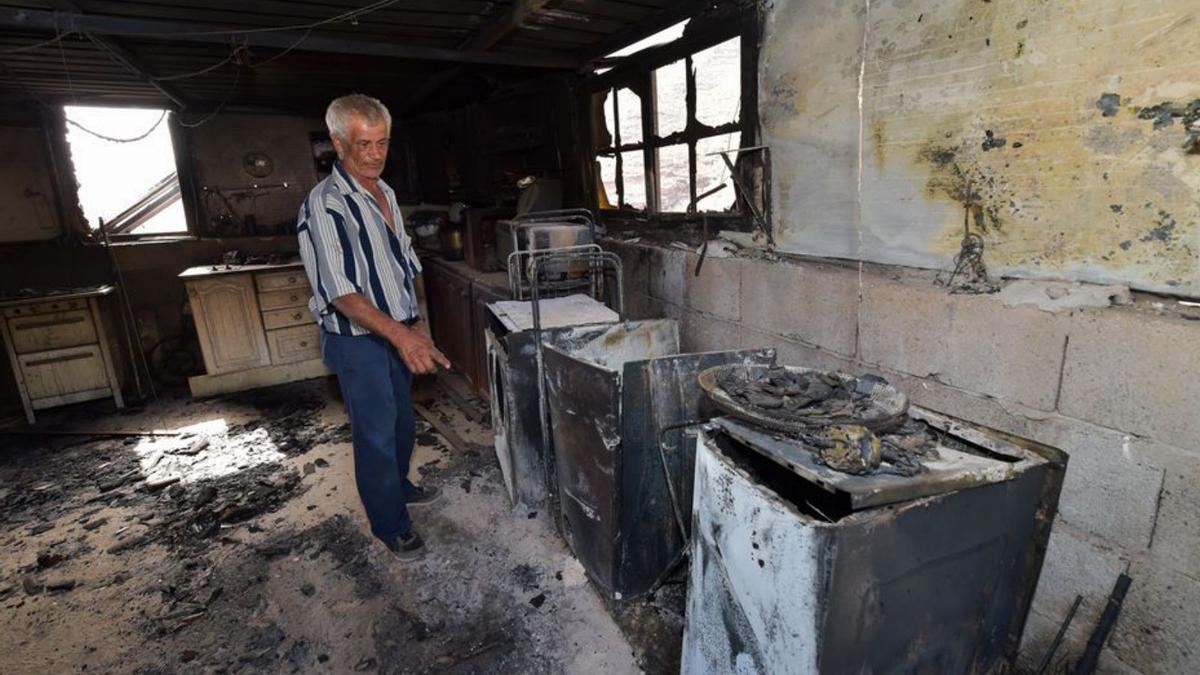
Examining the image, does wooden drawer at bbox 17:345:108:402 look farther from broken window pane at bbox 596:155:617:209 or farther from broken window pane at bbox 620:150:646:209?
broken window pane at bbox 620:150:646:209

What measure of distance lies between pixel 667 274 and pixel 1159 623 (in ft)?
8.05

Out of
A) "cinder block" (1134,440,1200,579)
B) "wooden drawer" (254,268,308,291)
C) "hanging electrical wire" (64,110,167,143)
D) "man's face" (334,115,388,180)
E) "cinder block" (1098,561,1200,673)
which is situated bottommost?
"cinder block" (1098,561,1200,673)

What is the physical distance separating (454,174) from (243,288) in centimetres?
248

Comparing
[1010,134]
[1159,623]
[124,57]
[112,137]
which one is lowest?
[1159,623]

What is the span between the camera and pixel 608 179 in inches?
165

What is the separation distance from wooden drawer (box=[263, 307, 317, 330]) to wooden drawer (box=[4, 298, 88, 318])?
52.3 inches

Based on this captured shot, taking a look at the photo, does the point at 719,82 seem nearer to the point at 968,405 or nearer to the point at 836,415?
the point at 968,405

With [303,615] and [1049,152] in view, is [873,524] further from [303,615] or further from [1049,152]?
[303,615]

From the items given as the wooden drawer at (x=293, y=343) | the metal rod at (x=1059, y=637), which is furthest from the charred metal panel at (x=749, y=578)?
the wooden drawer at (x=293, y=343)

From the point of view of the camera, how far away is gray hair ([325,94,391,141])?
7.62ft

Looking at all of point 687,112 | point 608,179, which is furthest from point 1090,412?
point 608,179

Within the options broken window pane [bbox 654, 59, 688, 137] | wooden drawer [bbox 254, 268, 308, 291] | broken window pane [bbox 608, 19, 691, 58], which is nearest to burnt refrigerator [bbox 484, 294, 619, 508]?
broken window pane [bbox 654, 59, 688, 137]

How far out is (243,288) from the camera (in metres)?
5.12

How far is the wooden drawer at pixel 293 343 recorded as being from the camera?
5.32 metres
